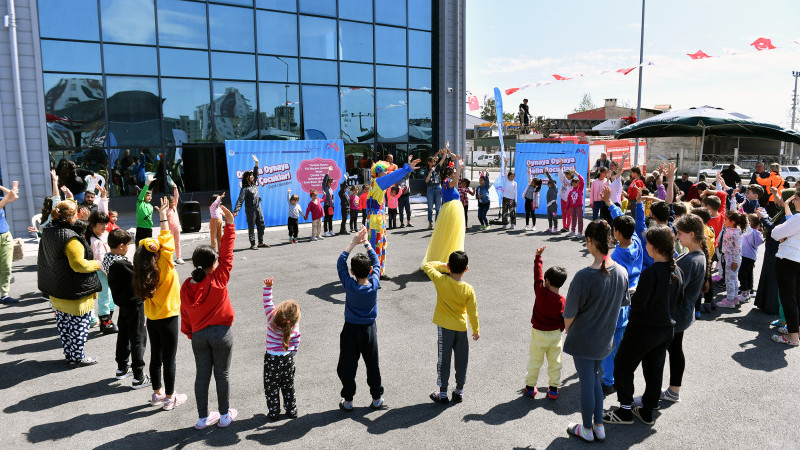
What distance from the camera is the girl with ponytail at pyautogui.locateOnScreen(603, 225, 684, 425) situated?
160 inches

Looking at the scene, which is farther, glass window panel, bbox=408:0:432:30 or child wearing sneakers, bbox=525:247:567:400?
glass window panel, bbox=408:0:432:30

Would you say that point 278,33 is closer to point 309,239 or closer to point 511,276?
point 309,239

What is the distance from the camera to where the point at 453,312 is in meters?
4.54

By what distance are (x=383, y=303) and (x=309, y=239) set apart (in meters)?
5.85

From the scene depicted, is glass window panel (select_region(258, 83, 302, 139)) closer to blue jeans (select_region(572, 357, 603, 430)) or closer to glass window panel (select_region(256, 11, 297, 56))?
glass window panel (select_region(256, 11, 297, 56))

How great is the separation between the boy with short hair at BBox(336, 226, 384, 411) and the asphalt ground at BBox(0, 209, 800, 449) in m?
0.31

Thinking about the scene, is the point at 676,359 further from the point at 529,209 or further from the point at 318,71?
the point at 318,71

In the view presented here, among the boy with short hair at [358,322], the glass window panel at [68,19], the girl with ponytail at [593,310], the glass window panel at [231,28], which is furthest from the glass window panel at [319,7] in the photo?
the girl with ponytail at [593,310]

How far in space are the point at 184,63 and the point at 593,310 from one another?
54.5 ft

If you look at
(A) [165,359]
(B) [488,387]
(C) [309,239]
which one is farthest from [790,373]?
(C) [309,239]

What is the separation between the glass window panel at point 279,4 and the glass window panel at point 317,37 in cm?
49

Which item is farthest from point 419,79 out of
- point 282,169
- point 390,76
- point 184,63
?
point 184,63

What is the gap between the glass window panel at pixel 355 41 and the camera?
772 inches

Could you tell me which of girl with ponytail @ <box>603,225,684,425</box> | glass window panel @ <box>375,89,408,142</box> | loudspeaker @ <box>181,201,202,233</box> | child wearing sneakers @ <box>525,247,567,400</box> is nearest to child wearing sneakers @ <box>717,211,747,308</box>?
girl with ponytail @ <box>603,225,684,425</box>
